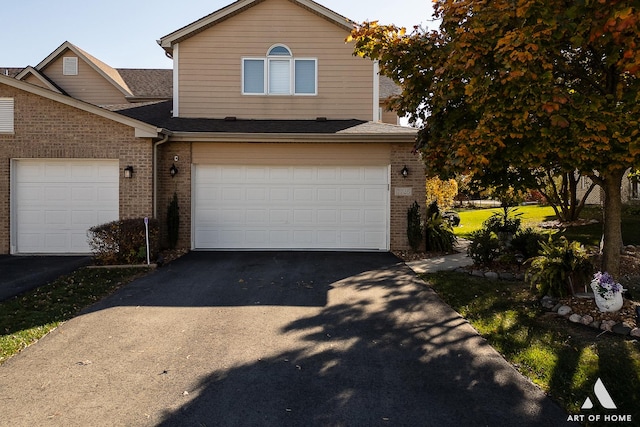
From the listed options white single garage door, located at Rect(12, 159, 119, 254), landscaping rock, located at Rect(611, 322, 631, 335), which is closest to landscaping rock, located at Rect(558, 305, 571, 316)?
landscaping rock, located at Rect(611, 322, 631, 335)

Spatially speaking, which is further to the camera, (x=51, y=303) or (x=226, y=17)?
(x=226, y=17)

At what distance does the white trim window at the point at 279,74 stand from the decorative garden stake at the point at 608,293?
956 cm

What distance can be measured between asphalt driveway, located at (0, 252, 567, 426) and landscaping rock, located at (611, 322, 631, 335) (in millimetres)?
1751

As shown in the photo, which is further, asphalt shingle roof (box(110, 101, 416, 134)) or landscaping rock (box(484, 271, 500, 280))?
asphalt shingle roof (box(110, 101, 416, 134))

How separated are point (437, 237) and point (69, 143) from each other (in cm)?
994

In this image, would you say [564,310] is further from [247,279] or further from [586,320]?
[247,279]

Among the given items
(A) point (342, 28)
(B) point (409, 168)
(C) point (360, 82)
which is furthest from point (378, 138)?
(A) point (342, 28)

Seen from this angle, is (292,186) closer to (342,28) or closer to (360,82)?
(360,82)

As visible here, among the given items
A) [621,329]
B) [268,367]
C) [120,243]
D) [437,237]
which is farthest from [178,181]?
[621,329]

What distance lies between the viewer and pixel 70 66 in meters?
20.0

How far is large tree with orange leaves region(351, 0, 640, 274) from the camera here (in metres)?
4.71

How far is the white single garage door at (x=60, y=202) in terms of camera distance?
1070 centimetres

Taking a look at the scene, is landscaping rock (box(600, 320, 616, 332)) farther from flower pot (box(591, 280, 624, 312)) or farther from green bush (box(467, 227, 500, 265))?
green bush (box(467, 227, 500, 265))

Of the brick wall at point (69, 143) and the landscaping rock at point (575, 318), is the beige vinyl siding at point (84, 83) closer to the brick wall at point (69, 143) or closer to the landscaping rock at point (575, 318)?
the brick wall at point (69, 143)
